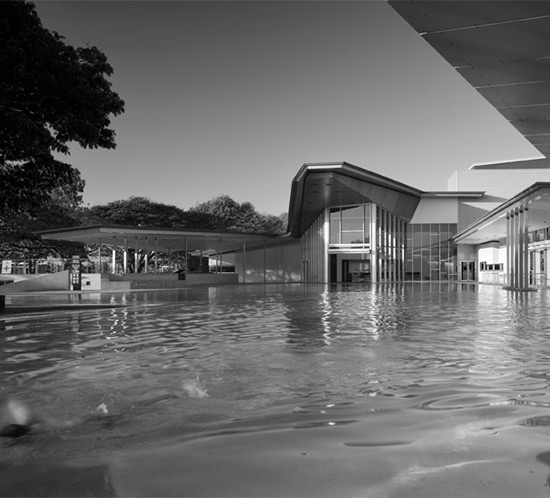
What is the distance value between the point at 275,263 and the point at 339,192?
15.8 m

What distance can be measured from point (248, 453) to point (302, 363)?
288 centimetres

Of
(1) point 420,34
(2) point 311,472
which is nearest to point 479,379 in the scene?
(2) point 311,472

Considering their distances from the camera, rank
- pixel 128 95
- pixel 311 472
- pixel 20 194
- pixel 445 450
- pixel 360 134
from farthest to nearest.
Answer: pixel 360 134 < pixel 128 95 < pixel 20 194 < pixel 445 450 < pixel 311 472

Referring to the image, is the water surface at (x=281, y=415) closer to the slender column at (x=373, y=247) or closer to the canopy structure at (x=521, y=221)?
the canopy structure at (x=521, y=221)

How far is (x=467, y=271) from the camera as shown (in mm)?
48188

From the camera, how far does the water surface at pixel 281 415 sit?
2.67m

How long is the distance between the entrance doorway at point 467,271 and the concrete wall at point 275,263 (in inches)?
589

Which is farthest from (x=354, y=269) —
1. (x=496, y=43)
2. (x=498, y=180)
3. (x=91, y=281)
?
(x=496, y=43)

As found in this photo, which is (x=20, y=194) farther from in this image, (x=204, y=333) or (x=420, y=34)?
(x=420, y=34)

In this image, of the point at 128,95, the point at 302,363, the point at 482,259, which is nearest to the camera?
the point at 302,363

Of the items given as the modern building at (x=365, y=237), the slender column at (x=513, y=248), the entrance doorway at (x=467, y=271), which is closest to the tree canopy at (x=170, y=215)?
the modern building at (x=365, y=237)

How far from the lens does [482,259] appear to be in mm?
47062

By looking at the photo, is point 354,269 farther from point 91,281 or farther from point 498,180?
point 91,281

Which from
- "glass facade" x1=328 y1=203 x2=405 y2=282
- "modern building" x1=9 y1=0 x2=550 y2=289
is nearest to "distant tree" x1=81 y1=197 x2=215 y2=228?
"modern building" x1=9 y1=0 x2=550 y2=289
